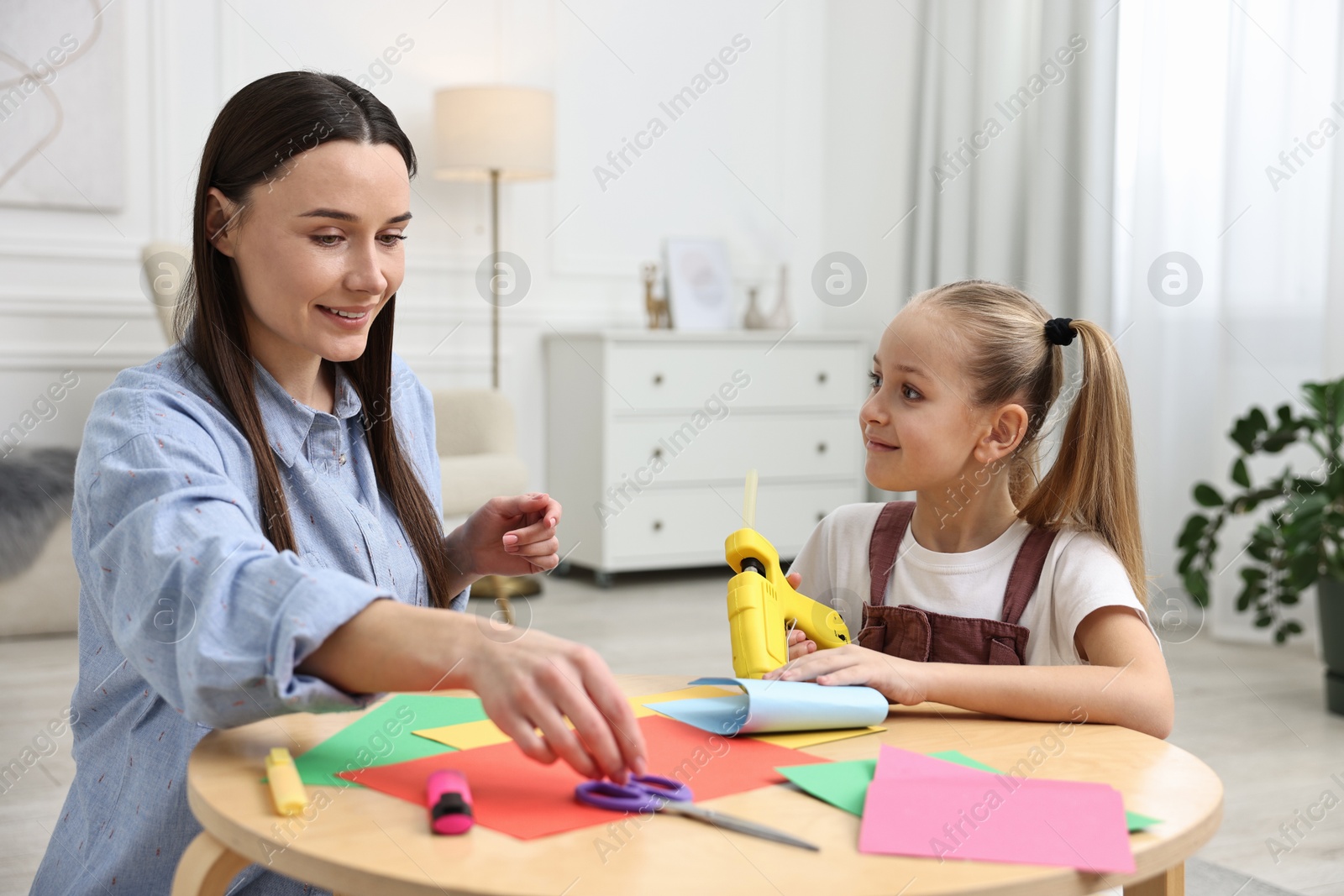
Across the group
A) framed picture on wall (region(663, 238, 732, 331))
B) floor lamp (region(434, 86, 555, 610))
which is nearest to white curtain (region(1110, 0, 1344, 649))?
framed picture on wall (region(663, 238, 732, 331))

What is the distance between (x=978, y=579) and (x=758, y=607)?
33 cm

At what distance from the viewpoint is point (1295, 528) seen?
2.95 m

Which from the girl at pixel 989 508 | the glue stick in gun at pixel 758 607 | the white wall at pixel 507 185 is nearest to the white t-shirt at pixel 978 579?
the girl at pixel 989 508

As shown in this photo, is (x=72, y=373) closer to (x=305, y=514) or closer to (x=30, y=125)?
(x=30, y=125)

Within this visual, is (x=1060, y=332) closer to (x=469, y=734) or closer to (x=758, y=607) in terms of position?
(x=758, y=607)

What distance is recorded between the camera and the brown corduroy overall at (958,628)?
1277 millimetres

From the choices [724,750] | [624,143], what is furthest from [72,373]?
[724,750]

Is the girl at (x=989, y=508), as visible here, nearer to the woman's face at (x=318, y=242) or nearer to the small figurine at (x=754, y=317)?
the woman's face at (x=318, y=242)

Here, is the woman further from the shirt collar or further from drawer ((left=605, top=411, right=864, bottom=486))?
drawer ((left=605, top=411, right=864, bottom=486))

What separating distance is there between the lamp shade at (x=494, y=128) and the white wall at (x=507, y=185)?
32 cm

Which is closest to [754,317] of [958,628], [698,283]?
[698,283]

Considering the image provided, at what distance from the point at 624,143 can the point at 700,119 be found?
0.40m

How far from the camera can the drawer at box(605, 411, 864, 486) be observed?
175 inches

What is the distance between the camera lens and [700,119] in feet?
16.8
